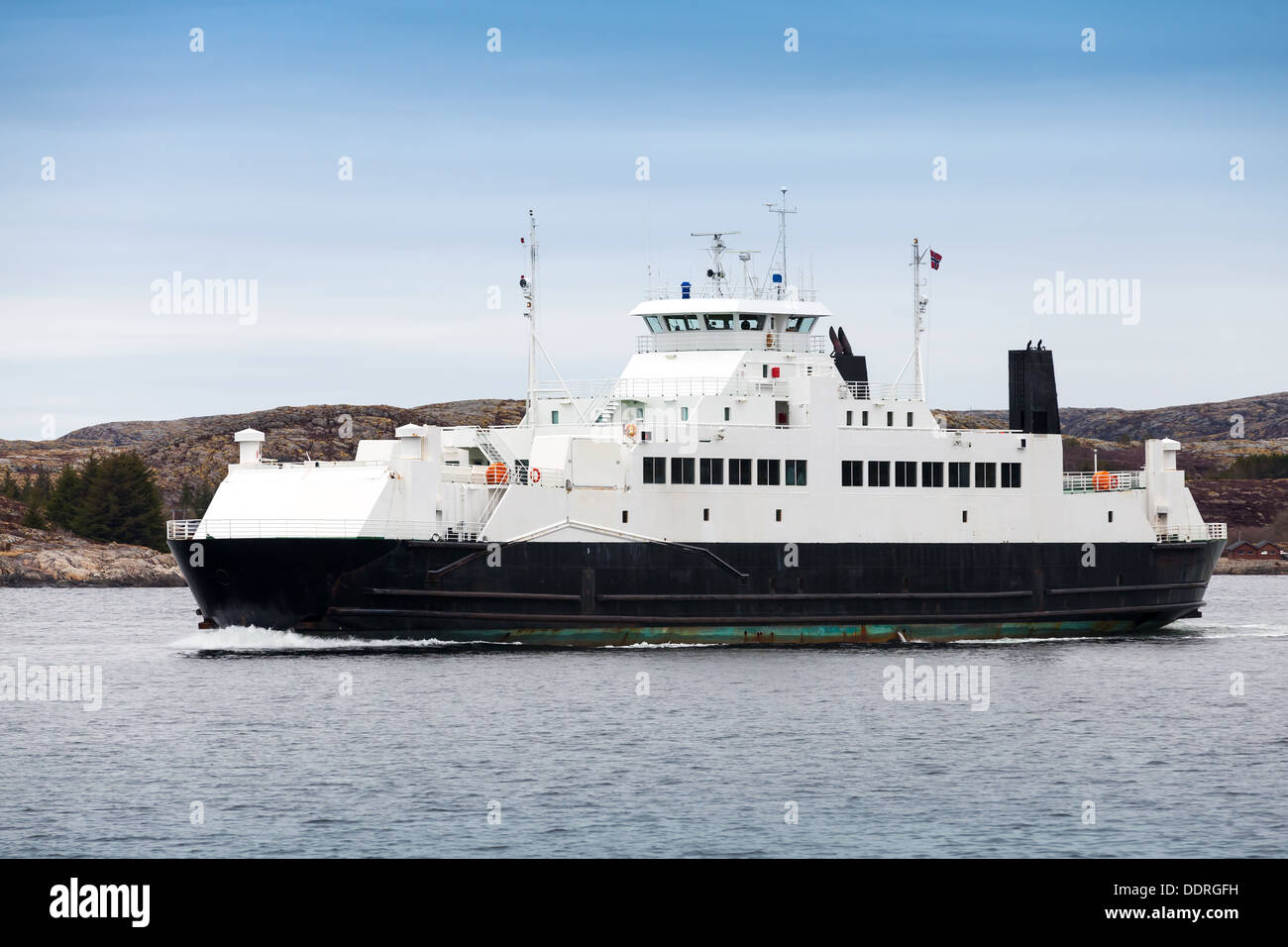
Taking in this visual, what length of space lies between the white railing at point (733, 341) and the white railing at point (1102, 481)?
863cm

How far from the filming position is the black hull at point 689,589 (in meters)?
38.8

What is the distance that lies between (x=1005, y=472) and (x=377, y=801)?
2606 centimetres

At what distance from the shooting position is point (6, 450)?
511ft

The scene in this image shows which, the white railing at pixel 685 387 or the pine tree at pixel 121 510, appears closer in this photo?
the white railing at pixel 685 387

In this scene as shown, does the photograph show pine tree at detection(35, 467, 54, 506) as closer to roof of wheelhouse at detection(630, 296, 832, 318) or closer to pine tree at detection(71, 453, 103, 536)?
pine tree at detection(71, 453, 103, 536)

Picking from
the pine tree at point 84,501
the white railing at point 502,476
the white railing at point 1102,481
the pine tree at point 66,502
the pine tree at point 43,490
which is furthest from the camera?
the pine tree at point 43,490

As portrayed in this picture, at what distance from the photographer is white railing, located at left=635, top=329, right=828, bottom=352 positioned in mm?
45469

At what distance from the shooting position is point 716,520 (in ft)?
139

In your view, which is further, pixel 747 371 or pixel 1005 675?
pixel 747 371

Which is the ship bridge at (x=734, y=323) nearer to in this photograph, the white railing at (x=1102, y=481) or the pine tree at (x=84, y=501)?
the white railing at (x=1102, y=481)

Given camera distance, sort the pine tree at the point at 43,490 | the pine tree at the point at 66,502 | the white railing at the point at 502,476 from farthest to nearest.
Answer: the pine tree at the point at 43,490, the pine tree at the point at 66,502, the white railing at the point at 502,476

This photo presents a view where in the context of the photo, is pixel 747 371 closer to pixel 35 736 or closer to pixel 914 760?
pixel 914 760

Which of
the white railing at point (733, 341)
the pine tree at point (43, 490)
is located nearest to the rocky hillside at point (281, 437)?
the pine tree at point (43, 490)
